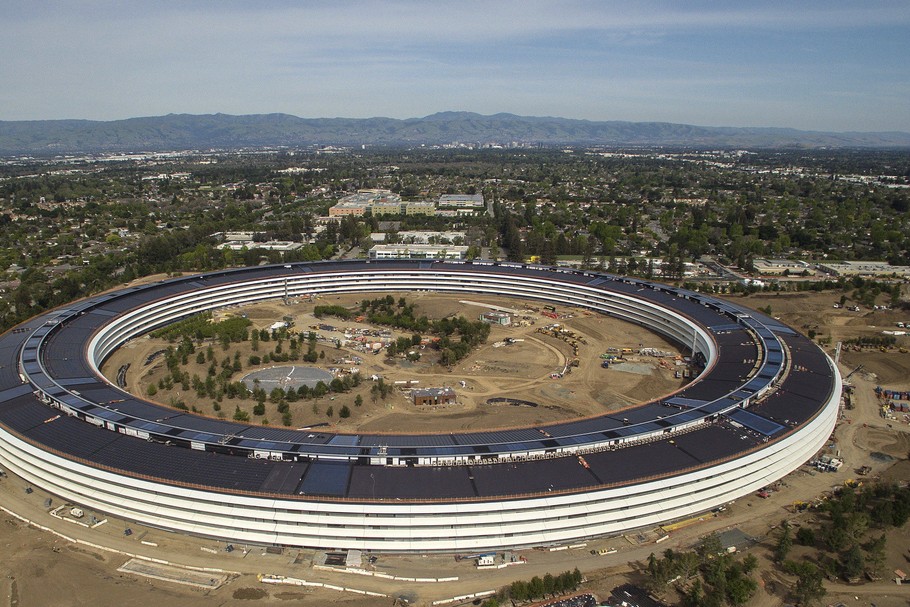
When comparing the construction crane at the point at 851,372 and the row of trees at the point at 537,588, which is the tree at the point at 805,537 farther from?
the construction crane at the point at 851,372

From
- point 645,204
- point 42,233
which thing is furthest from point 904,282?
point 42,233

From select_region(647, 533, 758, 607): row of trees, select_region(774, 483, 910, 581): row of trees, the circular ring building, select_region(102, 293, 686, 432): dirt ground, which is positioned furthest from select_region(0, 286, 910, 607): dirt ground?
select_region(102, 293, 686, 432): dirt ground

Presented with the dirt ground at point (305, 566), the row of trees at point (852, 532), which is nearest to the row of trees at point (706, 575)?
the dirt ground at point (305, 566)

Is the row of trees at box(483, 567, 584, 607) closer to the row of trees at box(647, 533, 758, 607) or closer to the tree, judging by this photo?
the row of trees at box(647, 533, 758, 607)

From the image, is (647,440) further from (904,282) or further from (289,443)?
(904,282)

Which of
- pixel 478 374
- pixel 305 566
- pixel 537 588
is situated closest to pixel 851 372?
pixel 478 374

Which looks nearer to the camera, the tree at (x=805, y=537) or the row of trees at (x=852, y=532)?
the row of trees at (x=852, y=532)
